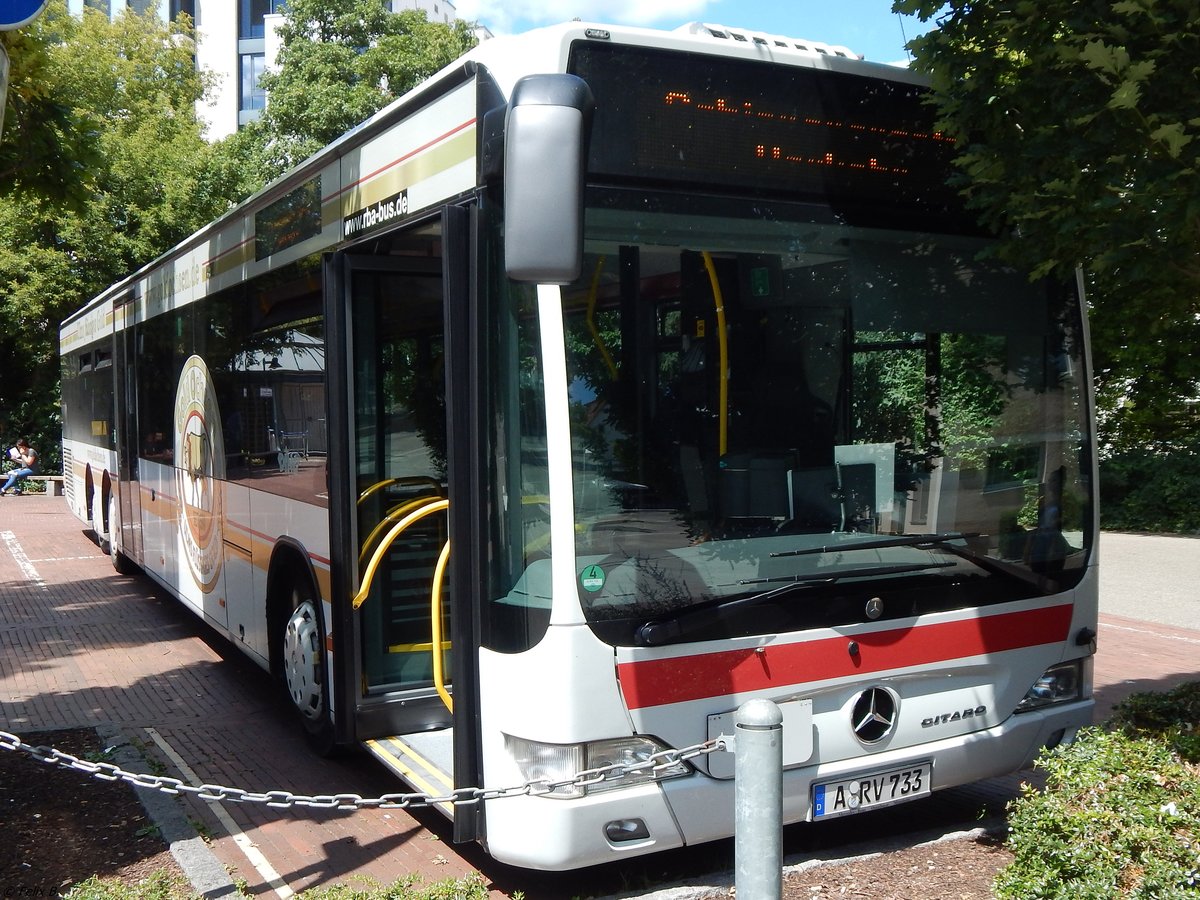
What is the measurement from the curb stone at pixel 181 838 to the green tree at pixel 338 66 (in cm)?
1820

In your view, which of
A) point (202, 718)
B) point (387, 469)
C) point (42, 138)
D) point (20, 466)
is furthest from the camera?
point (20, 466)

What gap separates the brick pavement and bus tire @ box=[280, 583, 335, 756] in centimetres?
24

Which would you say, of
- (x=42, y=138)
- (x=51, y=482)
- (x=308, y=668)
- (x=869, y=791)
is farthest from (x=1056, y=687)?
(x=51, y=482)

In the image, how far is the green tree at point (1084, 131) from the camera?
12.9ft

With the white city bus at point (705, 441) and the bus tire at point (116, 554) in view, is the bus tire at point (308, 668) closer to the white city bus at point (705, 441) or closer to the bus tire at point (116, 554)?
the white city bus at point (705, 441)

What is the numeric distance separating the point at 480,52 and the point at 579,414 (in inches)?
55.5

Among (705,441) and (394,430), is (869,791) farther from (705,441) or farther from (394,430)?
(394,430)

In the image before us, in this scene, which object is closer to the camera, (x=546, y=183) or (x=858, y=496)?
(x=546, y=183)

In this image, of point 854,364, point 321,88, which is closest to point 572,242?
point 854,364

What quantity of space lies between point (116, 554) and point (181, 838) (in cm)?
987

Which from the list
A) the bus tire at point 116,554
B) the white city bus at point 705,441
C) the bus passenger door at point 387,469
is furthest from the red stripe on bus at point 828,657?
the bus tire at point 116,554

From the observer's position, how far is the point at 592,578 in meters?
3.98

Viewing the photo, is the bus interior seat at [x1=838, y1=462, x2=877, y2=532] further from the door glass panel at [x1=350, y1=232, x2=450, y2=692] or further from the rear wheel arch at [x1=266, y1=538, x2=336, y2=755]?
the rear wheel arch at [x1=266, y1=538, x2=336, y2=755]

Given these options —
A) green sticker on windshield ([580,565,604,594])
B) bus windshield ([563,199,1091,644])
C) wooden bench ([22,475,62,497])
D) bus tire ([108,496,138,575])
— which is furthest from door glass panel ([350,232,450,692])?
wooden bench ([22,475,62,497])
